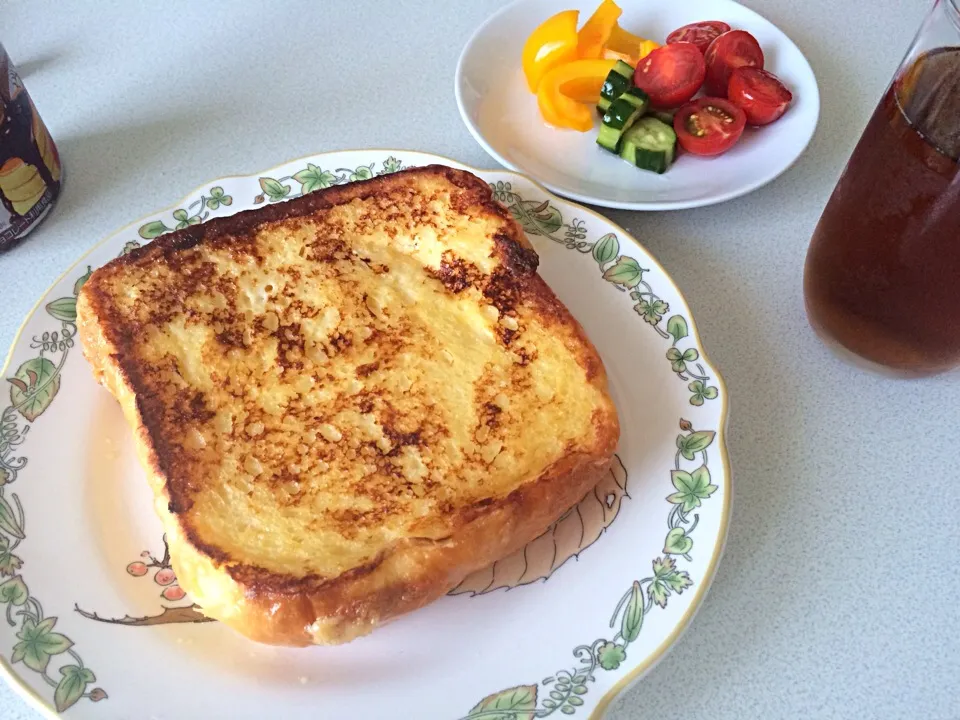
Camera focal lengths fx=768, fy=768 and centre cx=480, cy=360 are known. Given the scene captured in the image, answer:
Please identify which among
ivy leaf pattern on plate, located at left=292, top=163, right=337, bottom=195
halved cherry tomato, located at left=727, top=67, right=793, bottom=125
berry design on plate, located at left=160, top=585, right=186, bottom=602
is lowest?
berry design on plate, located at left=160, top=585, right=186, bottom=602

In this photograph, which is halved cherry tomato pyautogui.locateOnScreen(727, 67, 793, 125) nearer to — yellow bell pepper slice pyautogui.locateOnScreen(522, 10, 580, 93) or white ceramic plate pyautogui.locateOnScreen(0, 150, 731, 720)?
yellow bell pepper slice pyautogui.locateOnScreen(522, 10, 580, 93)

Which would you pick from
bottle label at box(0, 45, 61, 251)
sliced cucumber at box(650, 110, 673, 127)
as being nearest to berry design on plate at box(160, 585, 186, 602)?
bottle label at box(0, 45, 61, 251)

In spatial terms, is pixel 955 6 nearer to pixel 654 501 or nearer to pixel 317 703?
pixel 654 501

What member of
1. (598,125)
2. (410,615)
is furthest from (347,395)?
(598,125)

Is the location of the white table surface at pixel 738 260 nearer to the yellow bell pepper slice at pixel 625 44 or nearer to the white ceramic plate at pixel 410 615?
the white ceramic plate at pixel 410 615

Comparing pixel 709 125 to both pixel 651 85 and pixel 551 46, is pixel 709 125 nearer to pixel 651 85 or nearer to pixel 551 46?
pixel 651 85

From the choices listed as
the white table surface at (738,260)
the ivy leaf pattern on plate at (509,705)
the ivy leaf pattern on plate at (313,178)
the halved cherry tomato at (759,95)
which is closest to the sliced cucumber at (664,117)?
the halved cherry tomato at (759,95)

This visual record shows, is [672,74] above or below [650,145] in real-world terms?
above
